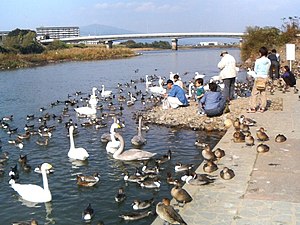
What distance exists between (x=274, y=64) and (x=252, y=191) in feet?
58.4

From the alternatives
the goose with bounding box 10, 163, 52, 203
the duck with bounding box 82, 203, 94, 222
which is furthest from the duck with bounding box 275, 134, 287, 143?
the goose with bounding box 10, 163, 52, 203

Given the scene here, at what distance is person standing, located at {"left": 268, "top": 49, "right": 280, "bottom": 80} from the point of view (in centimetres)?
2397

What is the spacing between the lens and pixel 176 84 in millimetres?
19469

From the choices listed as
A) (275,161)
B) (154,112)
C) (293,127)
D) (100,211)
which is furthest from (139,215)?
(154,112)

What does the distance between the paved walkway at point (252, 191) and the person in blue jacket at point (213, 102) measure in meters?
4.11

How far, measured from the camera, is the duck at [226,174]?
29.8 feet

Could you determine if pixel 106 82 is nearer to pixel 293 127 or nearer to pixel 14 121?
pixel 14 121

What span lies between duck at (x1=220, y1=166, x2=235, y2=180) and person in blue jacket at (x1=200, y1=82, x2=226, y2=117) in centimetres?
712

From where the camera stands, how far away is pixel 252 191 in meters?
8.26

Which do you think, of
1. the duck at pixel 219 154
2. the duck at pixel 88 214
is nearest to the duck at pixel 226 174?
the duck at pixel 219 154

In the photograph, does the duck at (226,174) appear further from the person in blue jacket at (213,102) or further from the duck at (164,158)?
the person in blue jacket at (213,102)

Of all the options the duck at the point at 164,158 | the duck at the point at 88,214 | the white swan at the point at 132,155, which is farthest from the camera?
the white swan at the point at 132,155

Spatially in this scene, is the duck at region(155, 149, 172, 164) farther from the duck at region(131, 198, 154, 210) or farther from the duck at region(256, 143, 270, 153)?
the duck at region(131, 198, 154, 210)

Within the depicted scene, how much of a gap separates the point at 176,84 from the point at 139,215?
11271 mm
